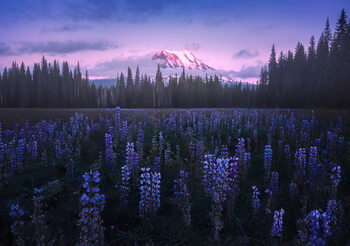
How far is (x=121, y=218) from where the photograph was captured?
4.02 m

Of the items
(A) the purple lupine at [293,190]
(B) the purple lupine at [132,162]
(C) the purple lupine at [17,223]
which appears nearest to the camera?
(C) the purple lupine at [17,223]

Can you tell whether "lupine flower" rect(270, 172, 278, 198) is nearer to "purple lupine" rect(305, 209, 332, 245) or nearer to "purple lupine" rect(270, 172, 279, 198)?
"purple lupine" rect(270, 172, 279, 198)

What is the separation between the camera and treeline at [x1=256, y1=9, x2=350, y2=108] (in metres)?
37.0

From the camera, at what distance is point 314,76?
4678 centimetres

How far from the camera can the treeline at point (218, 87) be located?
38344 millimetres

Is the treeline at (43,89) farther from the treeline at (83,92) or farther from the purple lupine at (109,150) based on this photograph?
the purple lupine at (109,150)

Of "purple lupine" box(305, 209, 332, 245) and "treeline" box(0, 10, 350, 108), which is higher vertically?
"treeline" box(0, 10, 350, 108)

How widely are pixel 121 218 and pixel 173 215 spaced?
101 centimetres

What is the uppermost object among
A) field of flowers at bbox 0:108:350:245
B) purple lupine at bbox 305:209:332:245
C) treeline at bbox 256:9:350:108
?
treeline at bbox 256:9:350:108

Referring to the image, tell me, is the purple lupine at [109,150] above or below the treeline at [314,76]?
below

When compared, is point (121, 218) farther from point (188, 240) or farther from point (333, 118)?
point (333, 118)

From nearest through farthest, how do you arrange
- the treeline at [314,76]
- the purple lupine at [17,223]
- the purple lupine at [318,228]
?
1. the purple lupine at [318,228]
2. the purple lupine at [17,223]
3. the treeline at [314,76]

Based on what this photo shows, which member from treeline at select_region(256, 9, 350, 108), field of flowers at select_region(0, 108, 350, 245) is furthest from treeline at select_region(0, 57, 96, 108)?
field of flowers at select_region(0, 108, 350, 245)

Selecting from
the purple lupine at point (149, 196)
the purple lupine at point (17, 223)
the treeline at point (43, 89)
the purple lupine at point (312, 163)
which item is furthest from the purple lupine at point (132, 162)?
the treeline at point (43, 89)
